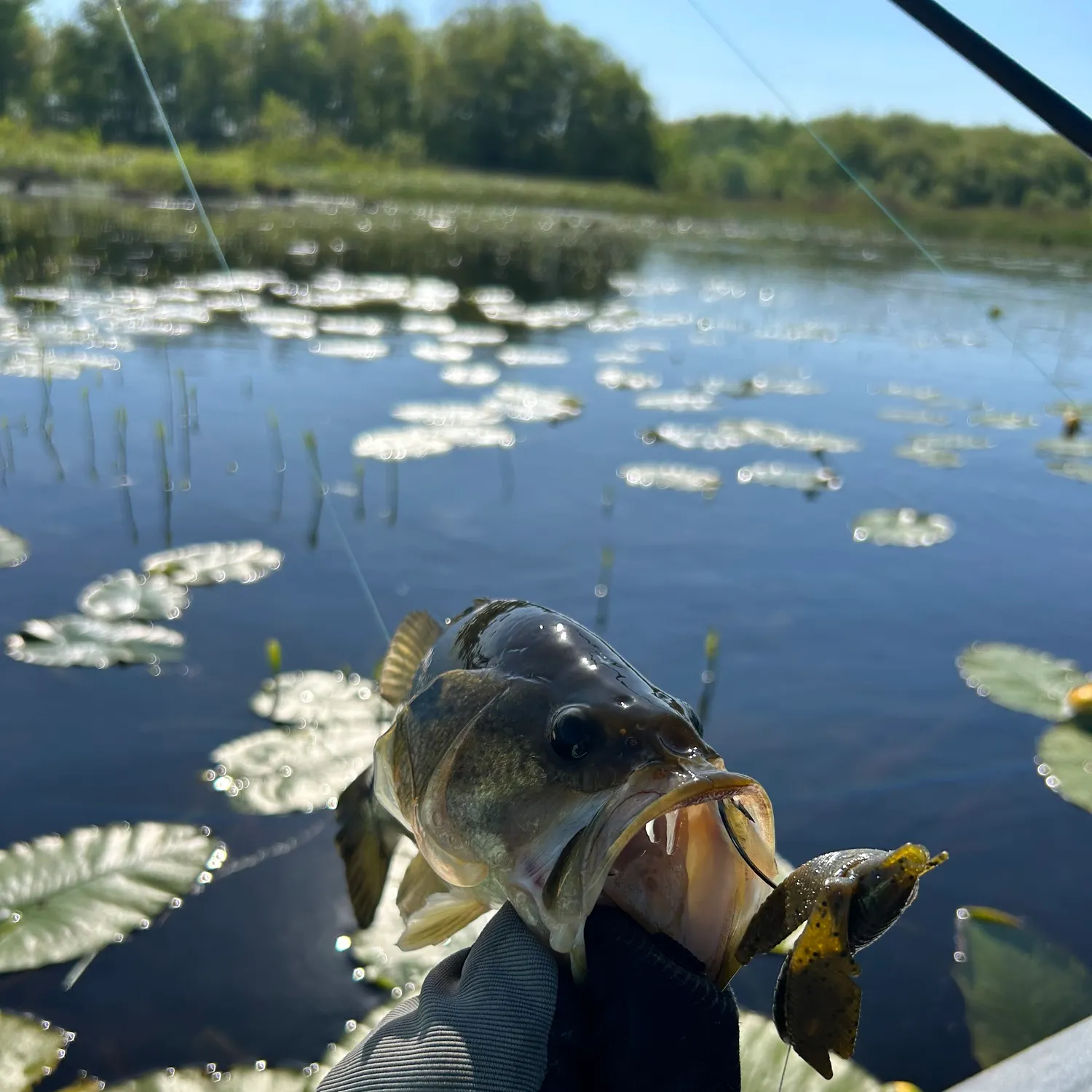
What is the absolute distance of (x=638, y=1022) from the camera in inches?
48.7

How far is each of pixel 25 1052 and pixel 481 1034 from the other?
1.77 metres

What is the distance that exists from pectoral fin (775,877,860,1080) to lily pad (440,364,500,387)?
8.91 meters

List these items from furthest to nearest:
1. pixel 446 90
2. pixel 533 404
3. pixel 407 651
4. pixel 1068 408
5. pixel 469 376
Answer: pixel 446 90 < pixel 1068 408 < pixel 469 376 < pixel 533 404 < pixel 407 651

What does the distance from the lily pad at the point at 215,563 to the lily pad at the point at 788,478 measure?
12.4 ft

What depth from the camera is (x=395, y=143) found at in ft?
202

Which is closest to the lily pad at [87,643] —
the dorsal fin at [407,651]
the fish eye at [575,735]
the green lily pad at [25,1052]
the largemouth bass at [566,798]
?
the green lily pad at [25,1052]

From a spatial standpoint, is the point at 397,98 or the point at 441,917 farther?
the point at 397,98

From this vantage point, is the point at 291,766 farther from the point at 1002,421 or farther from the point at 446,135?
the point at 446,135

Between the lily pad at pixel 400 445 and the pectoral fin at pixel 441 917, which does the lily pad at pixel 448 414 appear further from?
the pectoral fin at pixel 441 917

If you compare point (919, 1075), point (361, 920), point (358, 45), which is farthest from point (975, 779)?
point (358, 45)

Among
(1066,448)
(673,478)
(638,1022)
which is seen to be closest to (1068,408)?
(1066,448)

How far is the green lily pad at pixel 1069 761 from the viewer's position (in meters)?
3.90

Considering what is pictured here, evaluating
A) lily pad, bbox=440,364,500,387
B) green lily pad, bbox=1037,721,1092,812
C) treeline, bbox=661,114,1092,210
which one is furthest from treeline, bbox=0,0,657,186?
green lily pad, bbox=1037,721,1092,812

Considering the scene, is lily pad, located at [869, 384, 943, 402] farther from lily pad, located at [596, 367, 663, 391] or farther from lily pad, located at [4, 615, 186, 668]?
lily pad, located at [4, 615, 186, 668]
